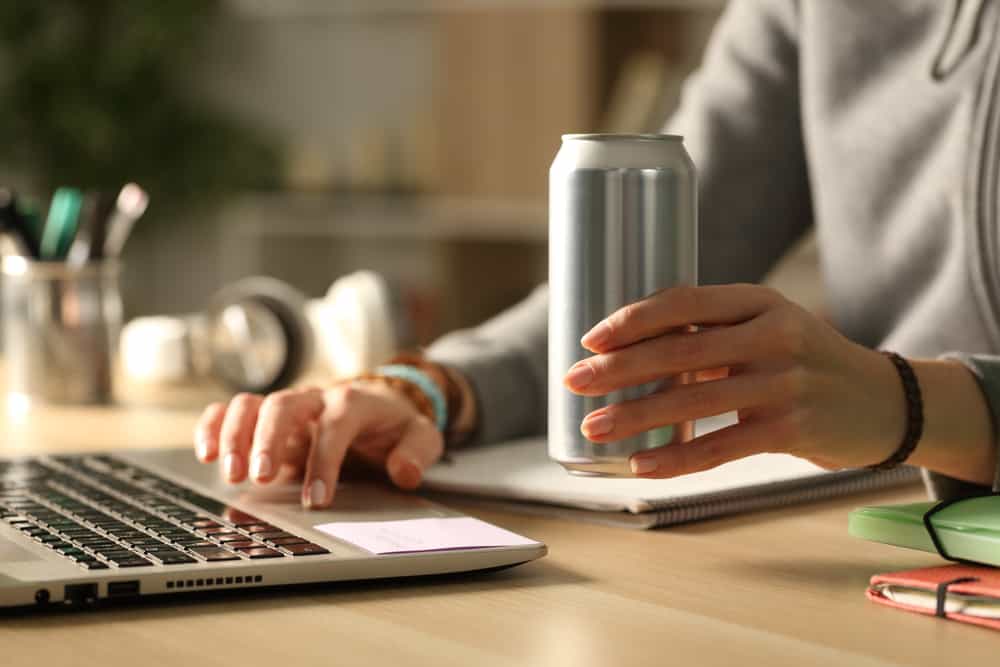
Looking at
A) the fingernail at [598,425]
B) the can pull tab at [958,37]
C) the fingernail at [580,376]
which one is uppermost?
the can pull tab at [958,37]

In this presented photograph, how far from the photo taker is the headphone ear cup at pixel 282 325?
4.59ft

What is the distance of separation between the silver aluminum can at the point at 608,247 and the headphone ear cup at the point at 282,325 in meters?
0.75

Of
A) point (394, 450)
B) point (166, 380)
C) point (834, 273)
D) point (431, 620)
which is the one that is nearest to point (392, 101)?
point (166, 380)

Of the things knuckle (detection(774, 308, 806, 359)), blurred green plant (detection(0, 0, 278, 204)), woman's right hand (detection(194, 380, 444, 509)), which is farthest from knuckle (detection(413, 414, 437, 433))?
blurred green plant (detection(0, 0, 278, 204))

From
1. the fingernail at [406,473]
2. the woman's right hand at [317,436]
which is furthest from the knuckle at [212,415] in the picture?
the fingernail at [406,473]

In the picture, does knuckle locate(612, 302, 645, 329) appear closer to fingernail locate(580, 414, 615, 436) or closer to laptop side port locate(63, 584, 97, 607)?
fingernail locate(580, 414, 615, 436)

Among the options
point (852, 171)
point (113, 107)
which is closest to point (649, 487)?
point (852, 171)

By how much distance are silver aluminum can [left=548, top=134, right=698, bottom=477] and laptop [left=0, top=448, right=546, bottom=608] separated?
0.08 meters

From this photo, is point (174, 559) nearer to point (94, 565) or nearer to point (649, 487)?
point (94, 565)

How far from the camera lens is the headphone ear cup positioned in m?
1.40

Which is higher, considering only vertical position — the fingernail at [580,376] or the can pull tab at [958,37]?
the can pull tab at [958,37]

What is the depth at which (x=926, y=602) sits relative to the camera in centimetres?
65

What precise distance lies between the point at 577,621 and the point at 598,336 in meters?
0.13

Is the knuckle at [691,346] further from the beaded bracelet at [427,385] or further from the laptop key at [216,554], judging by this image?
the beaded bracelet at [427,385]
